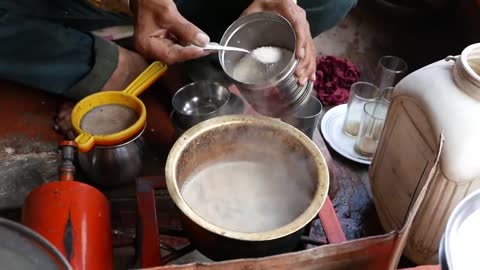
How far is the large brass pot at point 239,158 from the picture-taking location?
0.89 meters

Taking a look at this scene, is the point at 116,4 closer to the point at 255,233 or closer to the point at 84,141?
the point at 84,141

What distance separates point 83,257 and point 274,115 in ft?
2.27

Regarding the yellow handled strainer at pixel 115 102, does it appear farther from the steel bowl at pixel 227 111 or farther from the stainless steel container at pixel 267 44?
the stainless steel container at pixel 267 44

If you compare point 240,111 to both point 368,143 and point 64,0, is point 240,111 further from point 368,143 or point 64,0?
point 64,0

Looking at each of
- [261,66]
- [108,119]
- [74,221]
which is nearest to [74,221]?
[74,221]

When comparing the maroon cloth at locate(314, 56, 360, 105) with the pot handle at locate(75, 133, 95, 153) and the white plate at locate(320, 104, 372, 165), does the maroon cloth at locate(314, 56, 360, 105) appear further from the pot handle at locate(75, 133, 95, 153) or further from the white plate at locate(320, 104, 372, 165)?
the pot handle at locate(75, 133, 95, 153)

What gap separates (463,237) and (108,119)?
98cm

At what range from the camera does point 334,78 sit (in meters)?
2.04

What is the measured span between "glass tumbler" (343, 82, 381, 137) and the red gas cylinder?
955 millimetres

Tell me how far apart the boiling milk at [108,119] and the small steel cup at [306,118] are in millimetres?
455

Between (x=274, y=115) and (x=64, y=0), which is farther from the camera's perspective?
(x=64, y=0)

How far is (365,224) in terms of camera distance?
4.93 ft

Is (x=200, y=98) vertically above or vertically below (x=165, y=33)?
below

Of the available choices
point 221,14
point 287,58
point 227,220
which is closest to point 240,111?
point 287,58
